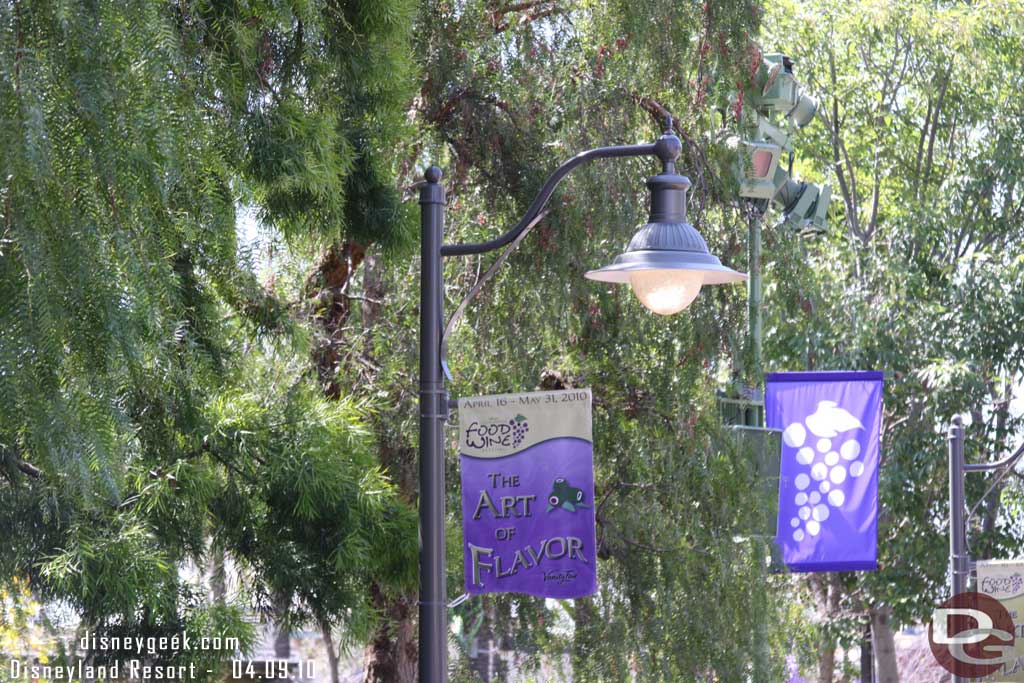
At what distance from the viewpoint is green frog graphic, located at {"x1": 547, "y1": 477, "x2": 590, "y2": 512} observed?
253 inches

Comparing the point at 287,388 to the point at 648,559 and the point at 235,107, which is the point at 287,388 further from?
the point at 235,107

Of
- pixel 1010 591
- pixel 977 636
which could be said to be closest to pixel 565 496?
pixel 1010 591

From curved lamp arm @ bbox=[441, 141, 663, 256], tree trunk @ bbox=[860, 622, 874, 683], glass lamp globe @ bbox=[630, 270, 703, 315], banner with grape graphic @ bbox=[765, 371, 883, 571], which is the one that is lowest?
tree trunk @ bbox=[860, 622, 874, 683]

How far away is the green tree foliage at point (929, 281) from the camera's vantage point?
63.5 ft

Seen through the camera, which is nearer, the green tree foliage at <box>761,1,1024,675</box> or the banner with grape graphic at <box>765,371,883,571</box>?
the banner with grape graphic at <box>765,371,883,571</box>

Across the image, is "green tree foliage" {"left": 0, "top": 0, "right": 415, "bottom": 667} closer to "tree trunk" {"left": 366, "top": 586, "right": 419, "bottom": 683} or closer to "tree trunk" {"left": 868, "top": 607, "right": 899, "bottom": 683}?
"tree trunk" {"left": 366, "top": 586, "right": 419, "bottom": 683}

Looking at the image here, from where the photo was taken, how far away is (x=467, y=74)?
967 centimetres

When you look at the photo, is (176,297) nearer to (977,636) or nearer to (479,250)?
(479,250)

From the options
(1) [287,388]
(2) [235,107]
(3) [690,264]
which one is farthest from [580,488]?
(1) [287,388]

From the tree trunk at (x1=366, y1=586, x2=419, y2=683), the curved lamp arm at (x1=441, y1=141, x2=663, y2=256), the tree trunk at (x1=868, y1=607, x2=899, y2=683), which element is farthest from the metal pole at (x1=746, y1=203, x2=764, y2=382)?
the tree trunk at (x1=868, y1=607, x2=899, y2=683)

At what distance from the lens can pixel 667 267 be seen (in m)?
5.66

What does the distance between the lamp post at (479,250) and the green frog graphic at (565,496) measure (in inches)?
25.3

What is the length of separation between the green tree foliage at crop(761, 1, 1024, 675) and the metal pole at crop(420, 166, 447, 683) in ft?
39.6

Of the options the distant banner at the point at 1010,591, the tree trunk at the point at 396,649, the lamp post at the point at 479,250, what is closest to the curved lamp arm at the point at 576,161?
the lamp post at the point at 479,250
